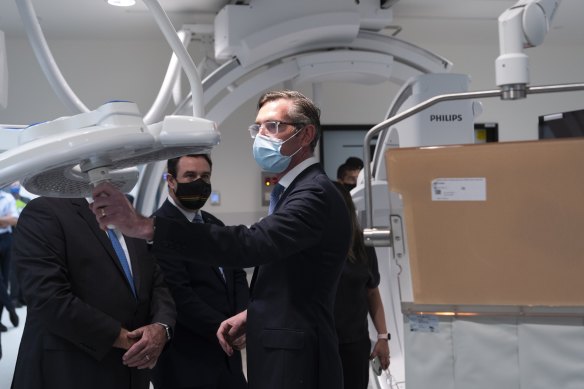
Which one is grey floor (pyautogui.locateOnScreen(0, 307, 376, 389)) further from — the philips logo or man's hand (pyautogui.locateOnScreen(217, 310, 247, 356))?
man's hand (pyautogui.locateOnScreen(217, 310, 247, 356))

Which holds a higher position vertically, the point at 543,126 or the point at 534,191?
the point at 543,126

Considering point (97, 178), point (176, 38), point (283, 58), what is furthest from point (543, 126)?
point (283, 58)

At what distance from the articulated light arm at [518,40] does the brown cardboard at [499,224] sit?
16cm

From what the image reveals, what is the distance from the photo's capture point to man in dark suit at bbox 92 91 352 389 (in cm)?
171

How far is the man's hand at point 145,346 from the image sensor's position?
212cm

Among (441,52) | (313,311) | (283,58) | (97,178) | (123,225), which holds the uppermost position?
(441,52)

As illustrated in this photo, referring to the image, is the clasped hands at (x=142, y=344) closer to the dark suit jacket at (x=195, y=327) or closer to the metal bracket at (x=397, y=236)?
the dark suit jacket at (x=195, y=327)

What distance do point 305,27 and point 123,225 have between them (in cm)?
312

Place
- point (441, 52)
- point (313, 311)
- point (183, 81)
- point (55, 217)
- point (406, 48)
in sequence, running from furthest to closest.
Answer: point (441, 52) < point (183, 81) < point (406, 48) < point (55, 217) < point (313, 311)

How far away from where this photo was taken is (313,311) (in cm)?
187

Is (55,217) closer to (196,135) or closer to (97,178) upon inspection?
(97,178)

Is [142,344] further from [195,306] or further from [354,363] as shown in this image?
[354,363]

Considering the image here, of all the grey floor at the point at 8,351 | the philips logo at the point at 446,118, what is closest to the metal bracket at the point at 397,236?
the philips logo at the point at 446,118

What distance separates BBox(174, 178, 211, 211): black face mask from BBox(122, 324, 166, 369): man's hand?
58 cm
